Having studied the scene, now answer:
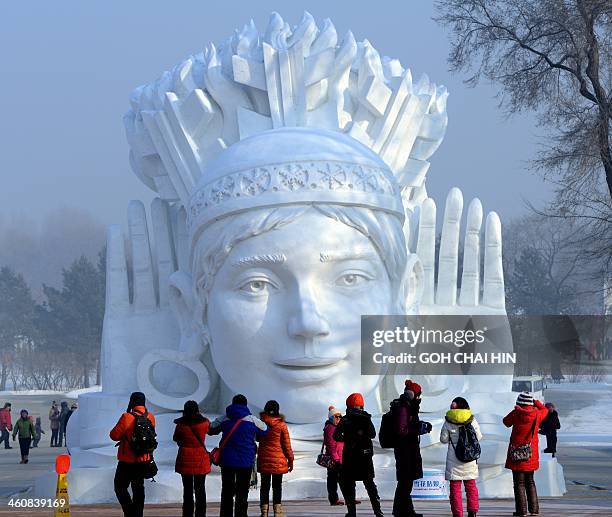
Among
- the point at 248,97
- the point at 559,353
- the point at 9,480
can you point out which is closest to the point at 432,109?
the point at 248,97

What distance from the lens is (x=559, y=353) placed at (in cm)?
4641

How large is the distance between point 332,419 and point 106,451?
13.3ft

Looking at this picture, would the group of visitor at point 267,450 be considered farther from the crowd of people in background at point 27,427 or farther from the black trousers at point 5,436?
the black trousers at point 5,436

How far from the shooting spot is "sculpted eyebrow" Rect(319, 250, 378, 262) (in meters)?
16.0

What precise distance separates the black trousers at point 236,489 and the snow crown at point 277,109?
590 cm

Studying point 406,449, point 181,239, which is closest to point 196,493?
point 406,449

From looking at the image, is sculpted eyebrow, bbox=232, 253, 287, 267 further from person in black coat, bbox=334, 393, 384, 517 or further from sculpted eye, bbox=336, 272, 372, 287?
person in black coat, bbox=334, 393, 384, 517

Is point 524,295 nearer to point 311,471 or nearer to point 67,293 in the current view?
point 67,293

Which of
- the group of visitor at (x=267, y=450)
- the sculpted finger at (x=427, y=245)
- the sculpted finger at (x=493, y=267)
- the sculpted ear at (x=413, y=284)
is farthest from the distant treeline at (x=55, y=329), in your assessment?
the group of visitor at (x=267, y=450)

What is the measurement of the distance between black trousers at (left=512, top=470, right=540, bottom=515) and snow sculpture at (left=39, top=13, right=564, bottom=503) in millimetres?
3960

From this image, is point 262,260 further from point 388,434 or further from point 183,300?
point 388,434

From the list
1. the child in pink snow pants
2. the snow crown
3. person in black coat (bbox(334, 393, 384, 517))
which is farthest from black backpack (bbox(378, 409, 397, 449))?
the snow crown

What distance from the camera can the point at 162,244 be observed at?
18641 mm

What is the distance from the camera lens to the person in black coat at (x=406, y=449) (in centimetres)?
1138
